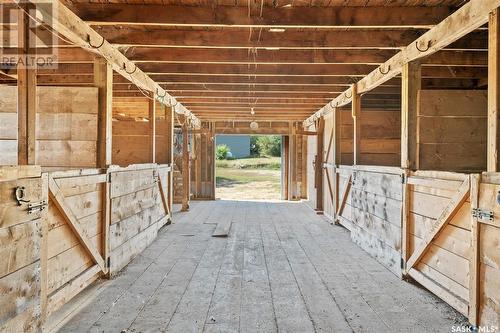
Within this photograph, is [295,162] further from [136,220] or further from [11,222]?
[11,222]

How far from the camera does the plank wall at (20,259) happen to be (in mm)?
1949

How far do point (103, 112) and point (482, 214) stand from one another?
3.59 meters

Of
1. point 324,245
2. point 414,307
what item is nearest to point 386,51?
point 324,245

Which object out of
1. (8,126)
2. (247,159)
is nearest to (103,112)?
(8,126)

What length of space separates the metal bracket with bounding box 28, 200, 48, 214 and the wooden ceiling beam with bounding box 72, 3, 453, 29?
76.9 inches

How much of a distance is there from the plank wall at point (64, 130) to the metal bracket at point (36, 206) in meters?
1.35

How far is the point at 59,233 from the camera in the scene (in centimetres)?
279

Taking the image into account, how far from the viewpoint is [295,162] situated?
11805 mm

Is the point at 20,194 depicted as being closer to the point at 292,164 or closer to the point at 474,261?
the point at 474,261

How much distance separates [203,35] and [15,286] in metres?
3.09

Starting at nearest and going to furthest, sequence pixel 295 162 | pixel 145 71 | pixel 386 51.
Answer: pixel 386 51, pixel 145 71, pixel 295 162

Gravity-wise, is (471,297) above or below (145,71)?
below

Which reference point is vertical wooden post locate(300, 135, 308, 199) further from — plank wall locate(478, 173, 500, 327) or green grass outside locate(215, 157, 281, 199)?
plank wall locate(478, 173, 500, 327)

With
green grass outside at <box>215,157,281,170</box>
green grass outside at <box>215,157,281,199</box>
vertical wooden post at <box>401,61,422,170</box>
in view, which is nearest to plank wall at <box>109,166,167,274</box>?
vertical wooden post at <box>401,61,422,170</box>
